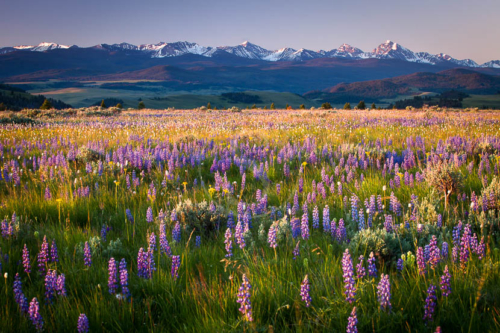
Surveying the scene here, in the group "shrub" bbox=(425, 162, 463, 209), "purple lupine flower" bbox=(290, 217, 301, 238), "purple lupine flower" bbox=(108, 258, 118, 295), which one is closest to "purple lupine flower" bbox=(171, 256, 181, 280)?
"purple lupine flower" bbox=(108, 258, 118, 295)

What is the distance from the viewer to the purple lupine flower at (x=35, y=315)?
2.00 metres

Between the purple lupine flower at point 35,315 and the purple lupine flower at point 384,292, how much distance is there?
7.13 ft

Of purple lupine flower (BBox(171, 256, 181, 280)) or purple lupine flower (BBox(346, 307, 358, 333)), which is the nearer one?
purple lupine flower (BBox(346, 307, 358, 333))

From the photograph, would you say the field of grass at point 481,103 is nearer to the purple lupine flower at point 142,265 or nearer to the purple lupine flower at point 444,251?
the purple lupine flower at point 444,251

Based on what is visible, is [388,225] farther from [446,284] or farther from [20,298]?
[20,298]

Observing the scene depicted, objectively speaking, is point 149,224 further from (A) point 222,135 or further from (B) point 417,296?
(A) point 222,135

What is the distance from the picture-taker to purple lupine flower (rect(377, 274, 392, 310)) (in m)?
2.03

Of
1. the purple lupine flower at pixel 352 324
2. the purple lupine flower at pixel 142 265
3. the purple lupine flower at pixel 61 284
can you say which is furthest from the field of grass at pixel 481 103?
the purple lupine flower at pixel 61 284

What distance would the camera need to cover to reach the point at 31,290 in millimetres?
2553

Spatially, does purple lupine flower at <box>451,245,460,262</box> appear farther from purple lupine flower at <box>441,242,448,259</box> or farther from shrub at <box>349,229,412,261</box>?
shrub at <box>349,229,412,261</box>

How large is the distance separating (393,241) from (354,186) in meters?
1.96

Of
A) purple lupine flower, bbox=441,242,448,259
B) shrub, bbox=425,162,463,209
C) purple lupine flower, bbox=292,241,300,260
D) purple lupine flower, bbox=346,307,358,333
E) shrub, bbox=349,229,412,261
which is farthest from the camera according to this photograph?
shrub, bbox=425,162,463,209

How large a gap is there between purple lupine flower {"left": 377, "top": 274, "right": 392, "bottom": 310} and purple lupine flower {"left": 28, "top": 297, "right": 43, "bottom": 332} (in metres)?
2.17

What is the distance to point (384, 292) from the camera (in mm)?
2051
